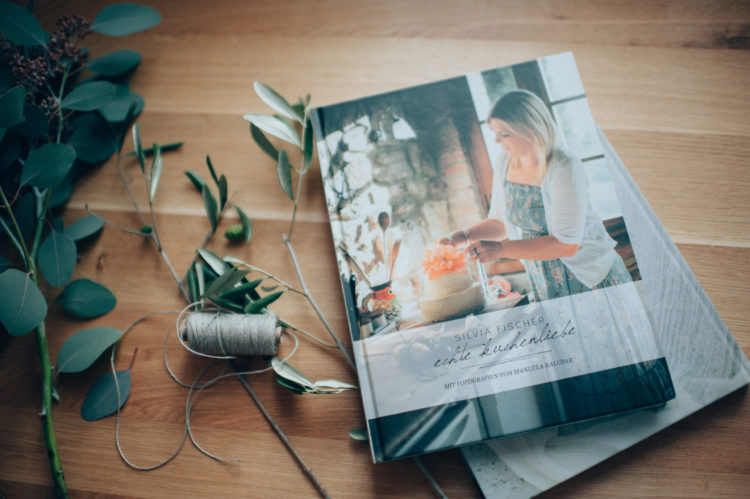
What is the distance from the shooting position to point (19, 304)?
0.64 metres

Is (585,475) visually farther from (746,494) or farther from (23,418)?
(23,418)

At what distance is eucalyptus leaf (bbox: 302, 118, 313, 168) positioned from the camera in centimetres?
75

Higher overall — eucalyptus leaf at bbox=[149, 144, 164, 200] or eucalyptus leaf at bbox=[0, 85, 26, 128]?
eucalyptus leaf at bbox=[0, 85, 26, 128]

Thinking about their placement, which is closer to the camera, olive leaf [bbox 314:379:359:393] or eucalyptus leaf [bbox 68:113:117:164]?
olive leaf [bbox 314:379:359:393]

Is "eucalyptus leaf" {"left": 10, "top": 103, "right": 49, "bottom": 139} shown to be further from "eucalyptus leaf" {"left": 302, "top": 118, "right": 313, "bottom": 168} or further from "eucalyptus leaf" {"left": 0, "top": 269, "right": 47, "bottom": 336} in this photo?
"eucalyptus leaf" {"left": 302, "top": 118, "right": 313, "bottom": 168}

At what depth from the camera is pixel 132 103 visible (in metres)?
0.79

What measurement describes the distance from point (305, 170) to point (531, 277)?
0.41m

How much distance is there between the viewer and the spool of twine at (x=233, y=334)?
2.20ft

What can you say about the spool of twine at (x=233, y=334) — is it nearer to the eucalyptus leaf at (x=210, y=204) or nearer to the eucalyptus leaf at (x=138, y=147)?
the eucalyptus leaf at (x=210, y=204)

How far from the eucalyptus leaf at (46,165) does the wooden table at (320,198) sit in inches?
4.7

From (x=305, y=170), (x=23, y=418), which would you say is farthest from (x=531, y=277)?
(x=23, y=418)

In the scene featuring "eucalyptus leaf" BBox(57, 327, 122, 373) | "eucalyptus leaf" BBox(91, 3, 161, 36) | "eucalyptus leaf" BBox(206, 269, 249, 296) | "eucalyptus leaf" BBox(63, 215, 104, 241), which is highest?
"eucalyptus leaf" BBox(91, 3, 161, 36)

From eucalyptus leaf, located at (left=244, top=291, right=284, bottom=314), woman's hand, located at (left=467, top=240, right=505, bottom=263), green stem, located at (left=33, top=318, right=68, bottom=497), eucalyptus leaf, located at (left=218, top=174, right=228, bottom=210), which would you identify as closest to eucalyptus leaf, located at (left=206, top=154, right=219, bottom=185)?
eucalyptus leaf, located at (left=218, top=174, right=228, bottom=210)

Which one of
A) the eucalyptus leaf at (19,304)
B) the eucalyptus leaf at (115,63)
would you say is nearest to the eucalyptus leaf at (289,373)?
the eucalyptus leaf at (19,304)
